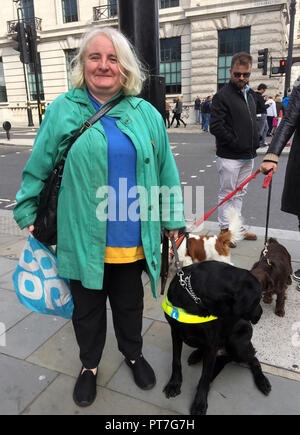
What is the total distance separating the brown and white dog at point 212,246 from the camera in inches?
139

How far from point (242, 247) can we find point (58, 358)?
8.77ft

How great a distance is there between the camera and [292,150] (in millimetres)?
3170

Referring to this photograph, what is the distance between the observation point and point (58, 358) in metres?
2.46

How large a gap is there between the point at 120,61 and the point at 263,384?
2062 millimetres

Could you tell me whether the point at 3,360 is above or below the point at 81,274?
below

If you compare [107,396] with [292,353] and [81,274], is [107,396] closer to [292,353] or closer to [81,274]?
[81,274]

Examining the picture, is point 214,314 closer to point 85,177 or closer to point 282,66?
point 85,177

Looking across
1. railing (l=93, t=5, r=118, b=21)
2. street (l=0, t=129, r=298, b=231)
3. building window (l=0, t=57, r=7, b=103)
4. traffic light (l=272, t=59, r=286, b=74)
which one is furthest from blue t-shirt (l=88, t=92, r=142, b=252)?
Answer: building window (l=0, t=57, r=7, b=103)

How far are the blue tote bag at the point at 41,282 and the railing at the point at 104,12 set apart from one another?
26076 mm

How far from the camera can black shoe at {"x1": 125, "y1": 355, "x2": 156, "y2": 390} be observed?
2.18 m

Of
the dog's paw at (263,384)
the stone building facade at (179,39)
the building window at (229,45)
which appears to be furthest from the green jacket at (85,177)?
the building window at (229,45)

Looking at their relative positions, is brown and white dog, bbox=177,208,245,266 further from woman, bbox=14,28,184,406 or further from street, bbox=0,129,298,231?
street, bbox=0,129,298,231

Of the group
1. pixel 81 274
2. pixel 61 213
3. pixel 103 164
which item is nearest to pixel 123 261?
pixel 81 274

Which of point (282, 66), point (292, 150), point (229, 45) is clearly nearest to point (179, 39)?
point (229, 45)
